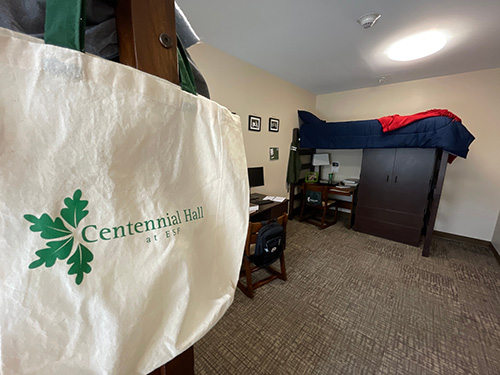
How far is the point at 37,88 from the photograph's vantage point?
0.77ft

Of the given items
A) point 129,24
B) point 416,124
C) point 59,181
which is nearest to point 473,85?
point 416,124

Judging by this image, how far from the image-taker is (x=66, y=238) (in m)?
0.26

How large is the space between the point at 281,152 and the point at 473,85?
285 cm

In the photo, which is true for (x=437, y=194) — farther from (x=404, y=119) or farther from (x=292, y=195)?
(x=292, y=195)

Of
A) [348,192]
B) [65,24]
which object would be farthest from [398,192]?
[65,24]

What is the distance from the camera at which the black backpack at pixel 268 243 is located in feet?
5.73

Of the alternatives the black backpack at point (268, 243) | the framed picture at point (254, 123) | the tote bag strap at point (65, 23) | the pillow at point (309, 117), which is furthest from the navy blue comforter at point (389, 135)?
the tote bag strap at point (65, 23)

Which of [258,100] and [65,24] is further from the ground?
[258,100]

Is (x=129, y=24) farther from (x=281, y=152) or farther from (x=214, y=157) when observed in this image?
(x=281, y=152)

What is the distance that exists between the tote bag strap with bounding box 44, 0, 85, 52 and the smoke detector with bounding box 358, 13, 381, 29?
2.20 meters

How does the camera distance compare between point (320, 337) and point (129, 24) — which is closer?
point (129, 24)

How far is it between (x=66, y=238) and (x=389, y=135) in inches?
136

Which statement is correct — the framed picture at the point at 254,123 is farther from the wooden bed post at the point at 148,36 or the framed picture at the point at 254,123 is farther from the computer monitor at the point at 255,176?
the wooden bed post at the point at 148,36

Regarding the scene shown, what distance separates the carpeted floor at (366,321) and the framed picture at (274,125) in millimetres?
1989
